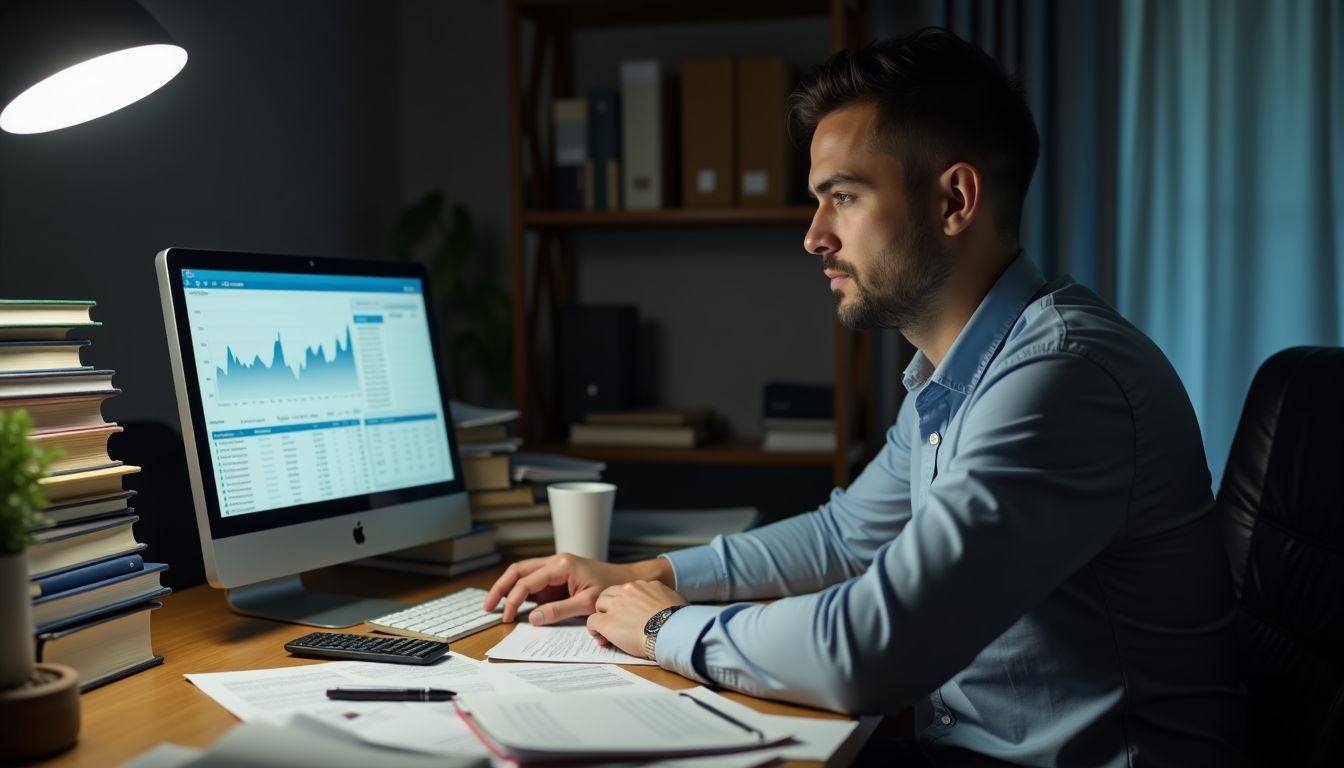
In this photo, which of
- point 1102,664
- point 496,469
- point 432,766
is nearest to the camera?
point 432,766

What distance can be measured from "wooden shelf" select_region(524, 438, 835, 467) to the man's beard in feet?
4.00

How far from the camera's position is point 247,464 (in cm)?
126

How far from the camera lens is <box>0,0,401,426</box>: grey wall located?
72.9 inches

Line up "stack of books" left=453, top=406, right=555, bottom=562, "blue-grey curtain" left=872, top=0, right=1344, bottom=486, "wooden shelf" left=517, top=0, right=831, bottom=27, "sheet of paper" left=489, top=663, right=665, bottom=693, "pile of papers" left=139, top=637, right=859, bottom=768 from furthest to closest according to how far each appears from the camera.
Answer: "wooden shelf" left=517, top=0, right=831, bottom=27 → "blue-grey curtain" left=872, top=0, right=1344, bottom=486 → "stack of books" left=453, top=406, right=555, bottom=562 → "sheet of paper" left=489, top=663, right=665, bottom=693 → "pile of papers" left=139, top=637, right=859, bottom=768

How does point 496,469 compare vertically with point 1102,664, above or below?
above

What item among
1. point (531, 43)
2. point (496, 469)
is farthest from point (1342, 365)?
point (531, 43)

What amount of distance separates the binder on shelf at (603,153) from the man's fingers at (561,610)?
1585mm

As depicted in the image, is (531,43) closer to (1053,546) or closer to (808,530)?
(808,530)

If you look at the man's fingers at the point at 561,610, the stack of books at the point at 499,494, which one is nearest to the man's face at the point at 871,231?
the man's fingers at the point at 561,610

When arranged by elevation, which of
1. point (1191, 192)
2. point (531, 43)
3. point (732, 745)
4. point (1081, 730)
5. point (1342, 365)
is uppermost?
point (531, 43)

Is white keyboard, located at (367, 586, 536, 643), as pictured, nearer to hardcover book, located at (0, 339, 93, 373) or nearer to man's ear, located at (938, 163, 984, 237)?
hardcover book, located at (0, 339, 93, 373)

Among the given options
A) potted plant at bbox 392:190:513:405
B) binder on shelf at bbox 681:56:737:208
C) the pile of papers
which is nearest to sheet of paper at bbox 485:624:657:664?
the pile of papers

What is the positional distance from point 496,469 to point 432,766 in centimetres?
92

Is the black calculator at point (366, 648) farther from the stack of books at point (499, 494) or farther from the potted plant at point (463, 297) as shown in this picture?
the potted plant at point (463, 297)
